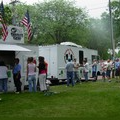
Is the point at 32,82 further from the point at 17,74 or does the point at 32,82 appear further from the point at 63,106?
the point at 63,106

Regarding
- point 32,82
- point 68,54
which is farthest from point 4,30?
point 68,54

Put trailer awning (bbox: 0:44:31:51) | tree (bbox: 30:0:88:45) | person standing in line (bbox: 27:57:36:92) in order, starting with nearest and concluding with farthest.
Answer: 1. person standing in line (bbox: 27:57:36:92)
2. trailer awning (bbox: 0:44:31:51)
3. tree (bbox: 30:0:88:45)

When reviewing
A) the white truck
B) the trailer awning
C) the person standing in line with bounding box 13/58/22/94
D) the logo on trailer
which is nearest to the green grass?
the person standing in line with bounding box 13/58/22/94

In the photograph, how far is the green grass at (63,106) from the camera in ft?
36.9

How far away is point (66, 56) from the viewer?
84.9ft

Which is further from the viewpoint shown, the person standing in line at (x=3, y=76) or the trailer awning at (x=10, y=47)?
the trailer awning at (x=10, y=47)

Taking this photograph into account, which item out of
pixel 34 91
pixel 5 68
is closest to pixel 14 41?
pixel 5 68

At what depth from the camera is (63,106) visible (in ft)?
42.2

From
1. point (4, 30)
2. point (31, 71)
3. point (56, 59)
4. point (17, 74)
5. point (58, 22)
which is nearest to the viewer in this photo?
point (31, 71)

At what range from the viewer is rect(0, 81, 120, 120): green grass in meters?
11.2

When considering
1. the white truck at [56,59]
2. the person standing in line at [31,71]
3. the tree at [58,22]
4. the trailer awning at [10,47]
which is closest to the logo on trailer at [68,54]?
the white truck at [56,59]

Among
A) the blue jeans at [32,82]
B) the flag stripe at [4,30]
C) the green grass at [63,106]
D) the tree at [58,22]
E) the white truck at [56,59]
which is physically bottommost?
the green grass at [63,106]

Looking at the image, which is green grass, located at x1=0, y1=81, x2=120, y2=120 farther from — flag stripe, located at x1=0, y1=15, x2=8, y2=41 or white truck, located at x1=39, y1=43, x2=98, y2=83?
white truck, located at x1=39, y1=43, x2=98, y2=83

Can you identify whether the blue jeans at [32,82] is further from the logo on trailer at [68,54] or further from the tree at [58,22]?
the tree at [58,22]
